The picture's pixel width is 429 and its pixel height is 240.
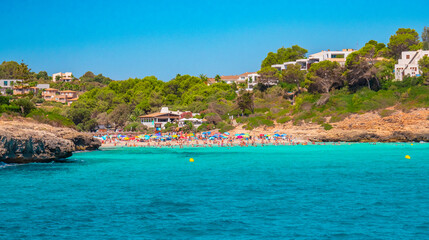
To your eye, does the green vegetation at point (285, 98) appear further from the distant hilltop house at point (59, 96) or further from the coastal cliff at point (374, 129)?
the distant hilltop house at point (59, 96)

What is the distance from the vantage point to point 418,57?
79.2 m

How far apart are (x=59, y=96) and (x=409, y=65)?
3641 inches

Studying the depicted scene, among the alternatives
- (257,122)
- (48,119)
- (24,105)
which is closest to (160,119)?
(257,122)

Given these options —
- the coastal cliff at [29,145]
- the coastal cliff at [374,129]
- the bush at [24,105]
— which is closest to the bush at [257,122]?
the coastal cliff at [374,129]

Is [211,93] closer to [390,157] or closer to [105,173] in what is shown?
[390,157]

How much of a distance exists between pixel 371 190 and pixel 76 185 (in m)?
18.2

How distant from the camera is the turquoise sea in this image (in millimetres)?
19891

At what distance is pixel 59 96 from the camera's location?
13588 cm

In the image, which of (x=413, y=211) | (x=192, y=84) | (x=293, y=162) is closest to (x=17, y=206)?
(x=413, y=211)

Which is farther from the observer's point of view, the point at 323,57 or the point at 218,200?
the point at 323,57

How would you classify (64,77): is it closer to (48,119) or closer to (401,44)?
(48,119)

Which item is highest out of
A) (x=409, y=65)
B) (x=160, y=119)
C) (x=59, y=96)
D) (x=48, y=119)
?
(x=59, y=96)

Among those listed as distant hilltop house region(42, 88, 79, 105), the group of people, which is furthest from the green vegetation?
distant hilltop house region(42, 88, 79, 105)

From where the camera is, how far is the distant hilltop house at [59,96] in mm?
135250
